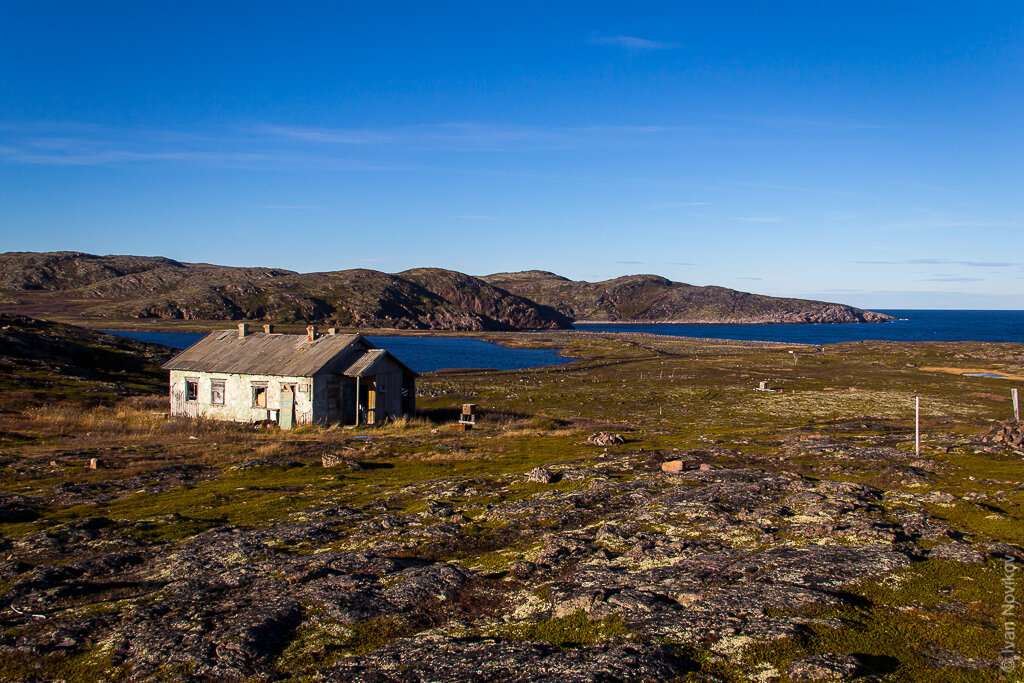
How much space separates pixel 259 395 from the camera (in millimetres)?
44062

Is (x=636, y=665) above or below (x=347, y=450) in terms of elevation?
above

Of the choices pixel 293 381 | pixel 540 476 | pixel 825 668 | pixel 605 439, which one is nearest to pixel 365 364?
pixel 293 381

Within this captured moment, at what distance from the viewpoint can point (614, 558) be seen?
13992mm

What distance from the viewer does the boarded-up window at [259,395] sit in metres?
43.8

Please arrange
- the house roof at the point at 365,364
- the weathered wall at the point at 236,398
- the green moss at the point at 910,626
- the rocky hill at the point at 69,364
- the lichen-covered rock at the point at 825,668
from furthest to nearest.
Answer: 1. the rocky hill at the point at 69,364
2. the house roof at the point at 365,364
3. the weathered wall at the point at 236,398
4. the green moss at the point at 910,626
5. the lichen-covered rock at the point at 825,668

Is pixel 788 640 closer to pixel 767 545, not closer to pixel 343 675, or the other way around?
pixel 767 545

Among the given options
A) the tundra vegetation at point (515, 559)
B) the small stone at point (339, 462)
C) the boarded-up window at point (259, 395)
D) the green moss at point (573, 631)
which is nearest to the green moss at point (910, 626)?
the tundra vegetation at point (515, 559)

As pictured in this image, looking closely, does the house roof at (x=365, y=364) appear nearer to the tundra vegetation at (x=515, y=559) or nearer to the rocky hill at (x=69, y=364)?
the tundra vegetation at (x=515, y=559)

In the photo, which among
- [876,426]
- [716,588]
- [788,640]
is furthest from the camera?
[876,426]

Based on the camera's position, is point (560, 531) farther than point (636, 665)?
Yes

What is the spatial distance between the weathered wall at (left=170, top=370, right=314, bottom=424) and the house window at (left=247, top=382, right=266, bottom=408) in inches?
9.6

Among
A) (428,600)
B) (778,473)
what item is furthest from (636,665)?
(778,473)

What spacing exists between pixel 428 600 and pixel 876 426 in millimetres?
34501

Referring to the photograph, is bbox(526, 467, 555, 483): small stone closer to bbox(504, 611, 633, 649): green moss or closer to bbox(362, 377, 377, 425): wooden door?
bbox(504, 611, 633, 649): green moss
